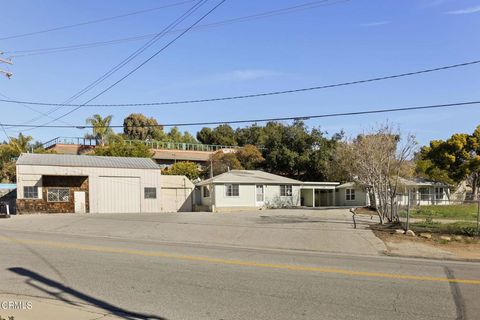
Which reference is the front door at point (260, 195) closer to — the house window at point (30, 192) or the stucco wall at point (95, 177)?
the stucco wall at point (95, 177)

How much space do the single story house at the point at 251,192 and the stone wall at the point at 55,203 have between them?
1105 cm

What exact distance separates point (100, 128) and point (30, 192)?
2556 cm

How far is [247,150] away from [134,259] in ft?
171

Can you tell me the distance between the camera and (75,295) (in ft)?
27.0

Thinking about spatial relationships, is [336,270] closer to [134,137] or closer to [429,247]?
[429,247]

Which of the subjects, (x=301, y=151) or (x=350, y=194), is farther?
(x=301, y=151)

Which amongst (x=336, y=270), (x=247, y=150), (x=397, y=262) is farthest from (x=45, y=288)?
(x=247, y=150)

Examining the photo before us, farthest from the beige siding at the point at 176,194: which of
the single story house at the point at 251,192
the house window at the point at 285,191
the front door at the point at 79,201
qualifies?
the house window at the point at 285,191

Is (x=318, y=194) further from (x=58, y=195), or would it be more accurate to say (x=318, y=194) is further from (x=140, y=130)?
(x=140, y=130)

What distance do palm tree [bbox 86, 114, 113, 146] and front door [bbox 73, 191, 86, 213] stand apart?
2189 centimetres

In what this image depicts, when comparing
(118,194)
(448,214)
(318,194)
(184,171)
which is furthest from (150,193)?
(448,214)

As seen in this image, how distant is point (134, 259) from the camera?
12445 millimetres

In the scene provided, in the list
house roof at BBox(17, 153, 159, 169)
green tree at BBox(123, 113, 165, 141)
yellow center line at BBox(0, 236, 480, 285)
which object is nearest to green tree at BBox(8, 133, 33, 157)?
house roof at BBox(17, 153, 159, 169)

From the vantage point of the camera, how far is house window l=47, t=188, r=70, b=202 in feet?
121
